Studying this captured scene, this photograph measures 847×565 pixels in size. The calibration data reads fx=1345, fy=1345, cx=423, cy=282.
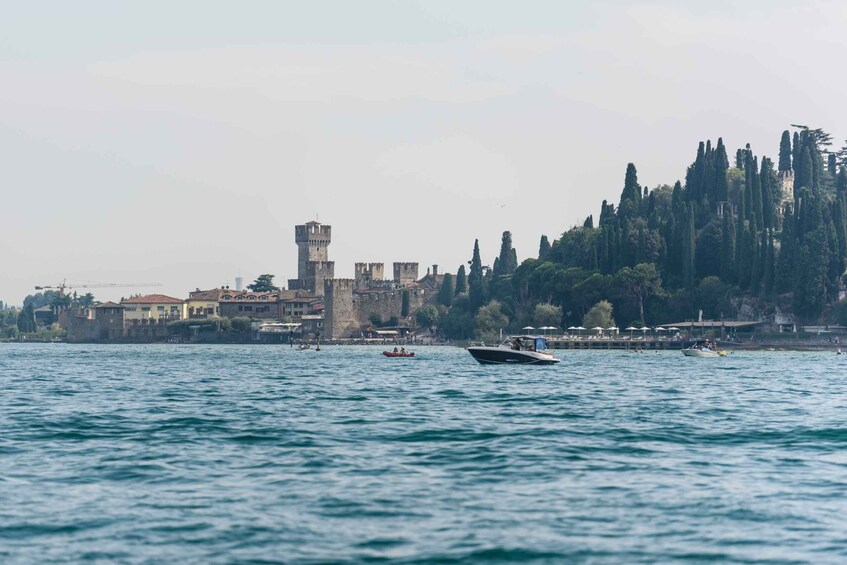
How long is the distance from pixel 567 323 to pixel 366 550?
387 feet

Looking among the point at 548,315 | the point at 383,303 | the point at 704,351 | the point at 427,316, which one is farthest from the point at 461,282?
the point at 704,351

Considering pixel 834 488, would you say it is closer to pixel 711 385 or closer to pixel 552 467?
pixel 552 467

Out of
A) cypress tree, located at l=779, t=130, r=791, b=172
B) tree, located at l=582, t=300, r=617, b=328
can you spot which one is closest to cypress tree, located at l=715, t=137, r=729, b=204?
tree, located at l=582, t=300, r=617, b=328

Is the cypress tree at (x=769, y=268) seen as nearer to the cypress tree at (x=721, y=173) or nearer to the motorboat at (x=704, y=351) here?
the motorboat at (x=704, y=351)

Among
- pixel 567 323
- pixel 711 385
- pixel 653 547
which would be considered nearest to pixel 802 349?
pixel 567 323

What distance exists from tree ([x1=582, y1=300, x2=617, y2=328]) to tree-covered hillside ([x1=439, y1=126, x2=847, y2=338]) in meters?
1.51

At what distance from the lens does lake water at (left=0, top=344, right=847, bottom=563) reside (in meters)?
17.4

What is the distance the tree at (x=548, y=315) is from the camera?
132 m

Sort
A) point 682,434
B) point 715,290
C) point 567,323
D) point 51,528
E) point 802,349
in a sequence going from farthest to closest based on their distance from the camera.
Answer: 1. point 567,323
2. point 715,290
3. point 802,349
4. point 682,434
5. point 51,528

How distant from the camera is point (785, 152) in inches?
6048

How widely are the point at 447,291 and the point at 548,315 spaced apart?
157 feet

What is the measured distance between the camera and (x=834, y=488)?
874 inches

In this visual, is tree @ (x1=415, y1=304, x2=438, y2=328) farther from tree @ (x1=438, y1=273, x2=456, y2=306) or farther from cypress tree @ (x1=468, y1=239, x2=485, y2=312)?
cypress tree @ (x1=468, y1=239, x2=485, y2=312)

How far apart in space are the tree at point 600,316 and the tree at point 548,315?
5.94 metres
